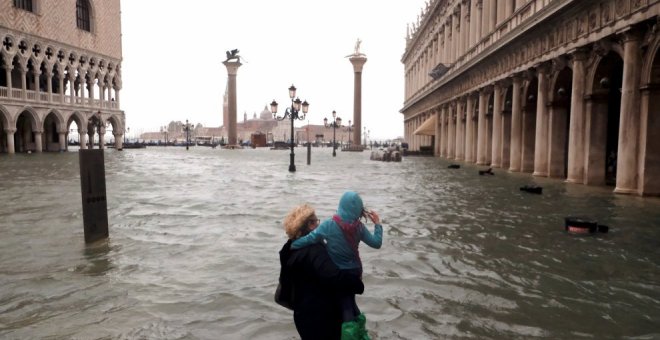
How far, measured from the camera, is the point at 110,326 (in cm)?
423

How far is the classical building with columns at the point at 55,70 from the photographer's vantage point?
3834 centimetres

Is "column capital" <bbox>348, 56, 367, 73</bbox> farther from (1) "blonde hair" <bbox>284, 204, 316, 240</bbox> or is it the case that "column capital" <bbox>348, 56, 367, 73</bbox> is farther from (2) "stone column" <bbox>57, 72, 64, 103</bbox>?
(1) "blonde hair" <bbox>284, 204, 316, 240</bbox>

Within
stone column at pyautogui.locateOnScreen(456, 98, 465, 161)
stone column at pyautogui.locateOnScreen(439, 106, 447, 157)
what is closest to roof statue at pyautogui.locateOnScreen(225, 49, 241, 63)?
stone column at pyautogui.locateOnScreen(439, 106, 447, 157)

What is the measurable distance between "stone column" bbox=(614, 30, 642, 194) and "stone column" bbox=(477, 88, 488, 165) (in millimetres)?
13747

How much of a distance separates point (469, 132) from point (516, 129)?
8.44 m

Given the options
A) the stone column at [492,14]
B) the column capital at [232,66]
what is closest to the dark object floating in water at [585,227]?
the stone column at [492,14]

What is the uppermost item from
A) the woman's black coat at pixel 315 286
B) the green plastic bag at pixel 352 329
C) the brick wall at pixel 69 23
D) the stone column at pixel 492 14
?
the brick wall at pixel 69 23

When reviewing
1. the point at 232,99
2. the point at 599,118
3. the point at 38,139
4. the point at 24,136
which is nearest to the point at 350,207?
the point at 599,118

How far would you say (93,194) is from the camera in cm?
746

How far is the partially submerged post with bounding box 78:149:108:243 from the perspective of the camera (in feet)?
23.7

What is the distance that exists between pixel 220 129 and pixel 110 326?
573 feet

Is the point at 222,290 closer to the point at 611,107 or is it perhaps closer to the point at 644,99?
the point at 644,99

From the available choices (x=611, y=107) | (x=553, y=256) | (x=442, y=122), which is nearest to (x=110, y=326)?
(x=553, y=256)

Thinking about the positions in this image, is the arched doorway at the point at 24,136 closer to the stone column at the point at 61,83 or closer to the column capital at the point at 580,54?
the stone column at the point at 61,83
